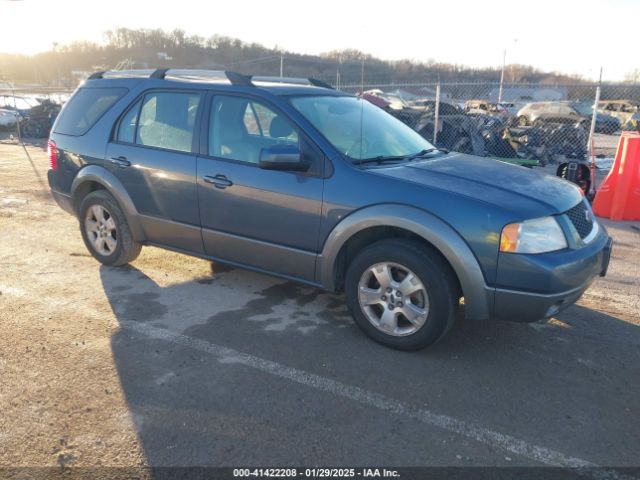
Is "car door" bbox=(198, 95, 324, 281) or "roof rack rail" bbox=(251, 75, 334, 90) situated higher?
"roof rack rail" bbox=(251, 75, 334, 90)

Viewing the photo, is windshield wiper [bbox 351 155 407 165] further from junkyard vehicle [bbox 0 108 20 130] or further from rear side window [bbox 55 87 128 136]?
junkyard vehicle [bbox 0 108 20 130]

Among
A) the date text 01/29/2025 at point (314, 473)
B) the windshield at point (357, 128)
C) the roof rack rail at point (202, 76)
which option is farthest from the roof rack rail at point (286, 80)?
the date text 01/29/2025 at point (314, 473)

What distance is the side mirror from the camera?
12.1ft

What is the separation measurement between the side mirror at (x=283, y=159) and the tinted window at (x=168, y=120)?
96cm

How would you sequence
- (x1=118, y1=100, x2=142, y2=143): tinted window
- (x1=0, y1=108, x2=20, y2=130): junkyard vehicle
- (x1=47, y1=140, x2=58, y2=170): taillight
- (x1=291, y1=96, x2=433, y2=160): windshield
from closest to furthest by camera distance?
(x1=291, y1=96, x2=433, y2=160): windshield → (x1=118, y1=100, x2=142, y2=143): tinted window → (x1=47, y1=140, x2=58, y2=170): taillight → (x1=0, y1=108, x2=20, y2=130): junkyard vehicle

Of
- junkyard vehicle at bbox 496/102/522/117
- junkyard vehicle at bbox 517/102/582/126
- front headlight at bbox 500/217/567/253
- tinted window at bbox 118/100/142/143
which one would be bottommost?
front headlight at bbox 500/217/567/253

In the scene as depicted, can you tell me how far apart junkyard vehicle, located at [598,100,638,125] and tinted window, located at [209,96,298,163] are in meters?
26.4

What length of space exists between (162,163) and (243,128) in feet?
2.68

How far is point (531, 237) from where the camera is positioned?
10.5 feet

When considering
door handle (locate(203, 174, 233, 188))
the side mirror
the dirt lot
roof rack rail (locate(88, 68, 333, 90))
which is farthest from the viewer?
roof rack rail (locate(88, 68, 333, 90))

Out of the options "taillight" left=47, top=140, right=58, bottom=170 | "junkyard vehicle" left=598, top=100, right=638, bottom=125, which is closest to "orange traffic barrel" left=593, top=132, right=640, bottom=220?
"taillight" left=47, top=140, right=58, bottom=170

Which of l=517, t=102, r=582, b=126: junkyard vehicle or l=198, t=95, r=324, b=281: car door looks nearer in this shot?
l=198, t=95, r=324, b=281: car door

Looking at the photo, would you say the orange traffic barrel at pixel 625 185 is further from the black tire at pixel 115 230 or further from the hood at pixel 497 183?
the black tire at pixel 115 230

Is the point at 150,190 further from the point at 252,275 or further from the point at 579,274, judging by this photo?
the point at 579,274
